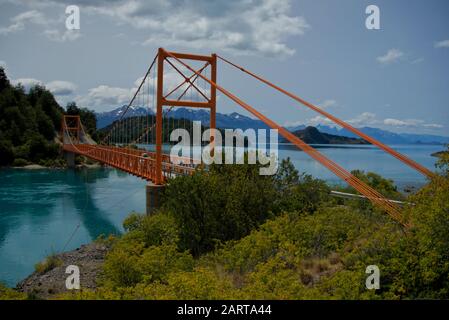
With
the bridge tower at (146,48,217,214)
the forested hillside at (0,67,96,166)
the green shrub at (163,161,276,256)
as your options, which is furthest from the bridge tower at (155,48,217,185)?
the forested hillside at (0,67,96,166)

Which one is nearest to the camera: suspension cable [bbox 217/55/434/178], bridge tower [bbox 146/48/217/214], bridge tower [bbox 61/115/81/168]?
suspension cable [bbox 217/55/434/178]

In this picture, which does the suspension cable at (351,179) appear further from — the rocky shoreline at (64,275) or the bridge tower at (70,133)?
the bridge tower at (70,133)

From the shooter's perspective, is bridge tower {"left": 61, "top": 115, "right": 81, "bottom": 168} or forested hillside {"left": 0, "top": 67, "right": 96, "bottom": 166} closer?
forested hillside {"left": 0, "top": 67, "right": 96, "bottom": 166}

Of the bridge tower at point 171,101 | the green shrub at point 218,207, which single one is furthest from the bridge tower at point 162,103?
the green shrub at point 218,207

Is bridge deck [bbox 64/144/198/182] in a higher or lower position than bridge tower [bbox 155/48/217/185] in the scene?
lower

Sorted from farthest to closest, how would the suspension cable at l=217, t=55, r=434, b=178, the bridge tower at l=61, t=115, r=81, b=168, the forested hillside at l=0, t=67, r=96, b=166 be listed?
the bridge tower at l=61, t=115, r=81, b=168 → the forested hillside at l=0, t=67, r=96, b=166 → the suspension cable at l=217, t=55, r=434, b=178

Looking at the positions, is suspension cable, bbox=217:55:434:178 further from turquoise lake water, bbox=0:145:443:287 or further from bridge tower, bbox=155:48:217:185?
turquoise lake water, bbox=0:145:443:287

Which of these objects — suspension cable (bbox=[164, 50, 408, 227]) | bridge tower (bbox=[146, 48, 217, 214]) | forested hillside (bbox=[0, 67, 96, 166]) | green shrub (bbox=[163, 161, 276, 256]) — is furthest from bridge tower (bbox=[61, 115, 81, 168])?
suspension cable (bbox=[164, 50, 408, 227])

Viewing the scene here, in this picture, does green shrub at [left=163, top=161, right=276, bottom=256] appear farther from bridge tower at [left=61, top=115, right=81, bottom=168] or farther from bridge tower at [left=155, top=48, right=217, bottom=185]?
bridge tower at [left=61, top=115, right=81, bottom=168]

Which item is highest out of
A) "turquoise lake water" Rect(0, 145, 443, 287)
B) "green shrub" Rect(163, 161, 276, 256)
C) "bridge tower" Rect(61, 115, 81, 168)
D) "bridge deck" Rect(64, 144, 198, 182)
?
"bridge tower" Rect(61, 115, 81, 168)
